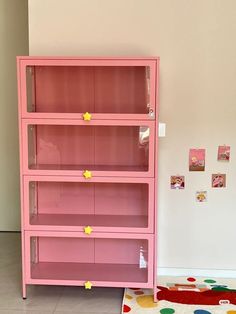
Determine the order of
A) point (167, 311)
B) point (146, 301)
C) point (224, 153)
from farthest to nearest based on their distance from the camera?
1. point (224, 153)
2. point (146, 301)
3. point (167, 311)

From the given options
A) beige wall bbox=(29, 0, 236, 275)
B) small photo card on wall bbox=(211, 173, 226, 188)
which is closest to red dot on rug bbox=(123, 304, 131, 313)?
beige wall bbox=(29, 0, 236, 275)

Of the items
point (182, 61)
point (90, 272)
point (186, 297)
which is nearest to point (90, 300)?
point (90, 272)

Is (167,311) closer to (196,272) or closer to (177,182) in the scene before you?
(196,272)

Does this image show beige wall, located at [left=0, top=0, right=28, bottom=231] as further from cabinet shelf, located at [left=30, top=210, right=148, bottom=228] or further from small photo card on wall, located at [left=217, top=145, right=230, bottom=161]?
small photo card on wall, located at [left=217, top=145, right=230, bottom=161]

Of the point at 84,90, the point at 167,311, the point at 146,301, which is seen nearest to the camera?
the point at 167,311

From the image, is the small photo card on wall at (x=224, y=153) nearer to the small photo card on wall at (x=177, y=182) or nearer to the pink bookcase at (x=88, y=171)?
the small photo card on wall at (x=177, y=182)

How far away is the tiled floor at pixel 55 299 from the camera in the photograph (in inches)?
96.0

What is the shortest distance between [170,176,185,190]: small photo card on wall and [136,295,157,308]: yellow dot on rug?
0.82m

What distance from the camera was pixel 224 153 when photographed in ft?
9.29

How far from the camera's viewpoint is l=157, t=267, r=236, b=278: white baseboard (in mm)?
2908

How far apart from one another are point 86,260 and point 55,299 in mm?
362

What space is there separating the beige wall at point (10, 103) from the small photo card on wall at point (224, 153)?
7.18ft

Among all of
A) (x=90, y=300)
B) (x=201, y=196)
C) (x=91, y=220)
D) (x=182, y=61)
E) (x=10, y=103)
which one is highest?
(x=182, y=61)

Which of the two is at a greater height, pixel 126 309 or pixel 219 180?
pixel 219 180
